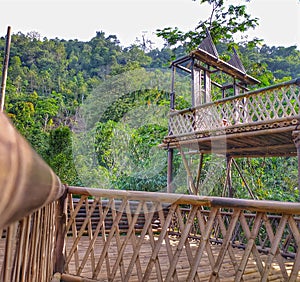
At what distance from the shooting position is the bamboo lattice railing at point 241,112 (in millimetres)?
4637

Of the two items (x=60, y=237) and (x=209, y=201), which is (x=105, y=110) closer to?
(x=60, y=237)

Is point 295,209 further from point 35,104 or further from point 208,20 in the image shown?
point 35,104

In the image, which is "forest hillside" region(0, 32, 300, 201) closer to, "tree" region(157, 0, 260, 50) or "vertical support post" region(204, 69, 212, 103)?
"tree" region(157, 0, 260, 50)

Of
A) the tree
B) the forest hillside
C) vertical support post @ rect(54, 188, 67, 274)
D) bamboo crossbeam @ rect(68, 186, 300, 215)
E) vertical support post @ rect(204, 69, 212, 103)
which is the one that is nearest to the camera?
bamboo crossbeam @ rect(68, 186, 300, 215)

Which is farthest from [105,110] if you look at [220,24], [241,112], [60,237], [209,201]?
[209,201]

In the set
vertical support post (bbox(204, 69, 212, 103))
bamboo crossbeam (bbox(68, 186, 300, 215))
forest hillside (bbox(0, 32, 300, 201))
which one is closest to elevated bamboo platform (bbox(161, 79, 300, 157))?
vertical support post (bbox(204, 69, 212, 103))

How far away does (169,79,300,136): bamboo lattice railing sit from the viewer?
15.2ft

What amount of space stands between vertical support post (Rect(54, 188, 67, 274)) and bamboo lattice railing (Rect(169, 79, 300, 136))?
3.58 m

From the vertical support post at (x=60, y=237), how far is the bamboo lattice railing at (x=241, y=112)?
358 centimetres

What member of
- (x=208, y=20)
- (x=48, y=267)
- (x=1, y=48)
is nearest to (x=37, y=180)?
(x=48, y=267)

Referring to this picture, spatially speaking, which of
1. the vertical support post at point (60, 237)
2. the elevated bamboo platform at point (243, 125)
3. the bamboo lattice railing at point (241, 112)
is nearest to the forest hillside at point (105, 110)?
the elevated bamboo platform at point (243, 125)

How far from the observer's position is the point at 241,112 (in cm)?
530

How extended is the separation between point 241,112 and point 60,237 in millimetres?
4046

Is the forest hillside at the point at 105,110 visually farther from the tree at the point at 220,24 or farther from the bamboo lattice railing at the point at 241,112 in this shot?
the bamboo lattice railing at the point at 241,112
